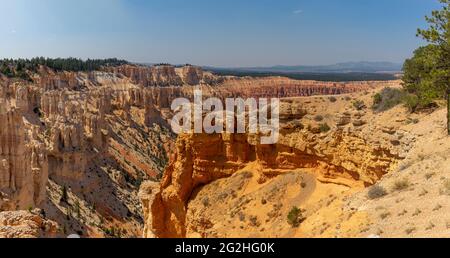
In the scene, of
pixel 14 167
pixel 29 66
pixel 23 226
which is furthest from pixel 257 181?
pixel 29 66

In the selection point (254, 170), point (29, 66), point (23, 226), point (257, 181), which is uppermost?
point (29, 66)

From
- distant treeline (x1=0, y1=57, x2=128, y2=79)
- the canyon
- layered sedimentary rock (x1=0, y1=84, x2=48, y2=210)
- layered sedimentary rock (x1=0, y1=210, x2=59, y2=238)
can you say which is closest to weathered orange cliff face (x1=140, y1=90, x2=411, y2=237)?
the canyon

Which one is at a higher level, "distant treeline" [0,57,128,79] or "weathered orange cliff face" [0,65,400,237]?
"distant treeline" [0,57,128,79]

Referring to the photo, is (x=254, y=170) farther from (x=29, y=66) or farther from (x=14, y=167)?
(x=29, y=66)

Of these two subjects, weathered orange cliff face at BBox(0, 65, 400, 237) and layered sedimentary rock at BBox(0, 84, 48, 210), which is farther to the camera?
layered sedimentary rock at BBox(0, 84, 48, 210)

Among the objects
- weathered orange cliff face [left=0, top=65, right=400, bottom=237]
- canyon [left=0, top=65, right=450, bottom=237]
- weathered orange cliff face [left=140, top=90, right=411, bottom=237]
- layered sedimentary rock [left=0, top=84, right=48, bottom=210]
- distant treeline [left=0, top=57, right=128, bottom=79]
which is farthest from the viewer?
distant treeline [left=0, top=57, right=128, bottom=79]

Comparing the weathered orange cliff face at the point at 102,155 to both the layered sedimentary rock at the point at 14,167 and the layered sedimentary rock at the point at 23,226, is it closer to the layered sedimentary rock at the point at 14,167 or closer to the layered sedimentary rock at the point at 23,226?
the layered sedimentary rock at the point at 14,167

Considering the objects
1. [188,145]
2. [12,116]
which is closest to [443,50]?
[188,145]

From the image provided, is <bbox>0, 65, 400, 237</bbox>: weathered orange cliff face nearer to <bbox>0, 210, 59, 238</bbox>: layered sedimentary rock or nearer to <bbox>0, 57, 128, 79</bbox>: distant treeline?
<bbox>0, 57, 128, 79</bbox>: distant treeline

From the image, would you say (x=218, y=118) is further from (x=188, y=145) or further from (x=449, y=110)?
(x=449, y=110)
